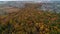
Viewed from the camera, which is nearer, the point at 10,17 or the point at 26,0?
the point at 10,17

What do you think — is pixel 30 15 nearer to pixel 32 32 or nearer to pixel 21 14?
pixel 21 14

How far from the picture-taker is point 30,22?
1.25 metres

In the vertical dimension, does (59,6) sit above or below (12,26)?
above

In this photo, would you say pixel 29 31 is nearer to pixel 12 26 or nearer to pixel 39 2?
pixel 12 26

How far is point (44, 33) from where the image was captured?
116 centimetres

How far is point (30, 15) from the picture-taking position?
1.32 metres

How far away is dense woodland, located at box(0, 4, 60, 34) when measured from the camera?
118 centimetres

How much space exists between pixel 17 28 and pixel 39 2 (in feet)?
1.50

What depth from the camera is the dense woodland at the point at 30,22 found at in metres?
1.18

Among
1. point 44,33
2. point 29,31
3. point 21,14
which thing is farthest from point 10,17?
point 44,33

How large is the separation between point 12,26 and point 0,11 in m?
0.27

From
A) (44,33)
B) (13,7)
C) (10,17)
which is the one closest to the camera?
(44,33)

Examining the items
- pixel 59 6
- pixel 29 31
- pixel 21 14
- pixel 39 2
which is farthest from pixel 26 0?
pixel 29 31

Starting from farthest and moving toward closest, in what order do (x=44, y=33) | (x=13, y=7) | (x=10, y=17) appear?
(x=13, y=7), (x=10, y=17), (x=44, y=33)
